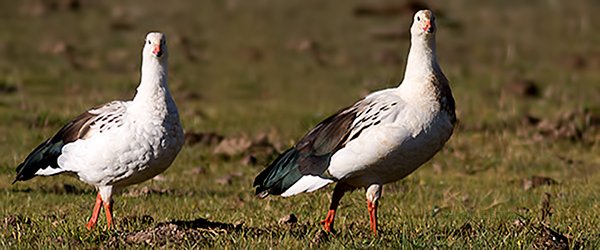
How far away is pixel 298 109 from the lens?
1645 centimetres

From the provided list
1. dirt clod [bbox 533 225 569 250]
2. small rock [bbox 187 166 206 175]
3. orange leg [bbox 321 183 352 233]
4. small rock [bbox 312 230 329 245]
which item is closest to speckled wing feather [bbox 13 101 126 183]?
orange leg [bbox 321 183 352 233]

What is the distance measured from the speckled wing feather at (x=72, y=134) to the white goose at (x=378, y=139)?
3.41ft

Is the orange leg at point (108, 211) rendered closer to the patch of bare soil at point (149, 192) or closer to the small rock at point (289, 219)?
the small rock at point (289, 219)

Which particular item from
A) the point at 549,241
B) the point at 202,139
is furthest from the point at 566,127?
the point at 549,241

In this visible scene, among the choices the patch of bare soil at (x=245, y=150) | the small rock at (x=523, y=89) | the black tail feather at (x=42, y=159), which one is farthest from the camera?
the small rock at (x=523, y=89)

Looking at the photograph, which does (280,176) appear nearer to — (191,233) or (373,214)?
(373,214)

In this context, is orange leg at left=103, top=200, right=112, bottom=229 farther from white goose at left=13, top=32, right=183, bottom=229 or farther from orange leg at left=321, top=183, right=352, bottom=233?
orange leg at left=321, top=183, right=352, bottom=233

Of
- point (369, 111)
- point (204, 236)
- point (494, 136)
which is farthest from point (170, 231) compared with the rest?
point (494, 136)

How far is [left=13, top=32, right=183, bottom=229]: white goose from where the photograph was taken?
25.7 ft

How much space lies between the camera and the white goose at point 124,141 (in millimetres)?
7844

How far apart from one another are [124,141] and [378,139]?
1.56 meters

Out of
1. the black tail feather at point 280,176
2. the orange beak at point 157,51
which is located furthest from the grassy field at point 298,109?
the orange beak at point 157,51

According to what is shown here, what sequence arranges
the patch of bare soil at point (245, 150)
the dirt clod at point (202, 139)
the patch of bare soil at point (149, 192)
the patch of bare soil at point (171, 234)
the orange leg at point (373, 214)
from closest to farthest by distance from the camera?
the patch of bare soil at point (171, 234), the orange leg at point (373, 214), the patch of bare soil at point (149, 192), the patch of bare soil at point (245, 150), the dirt clod at point (202, 139)

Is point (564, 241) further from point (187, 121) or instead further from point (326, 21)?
point (326, 21)
